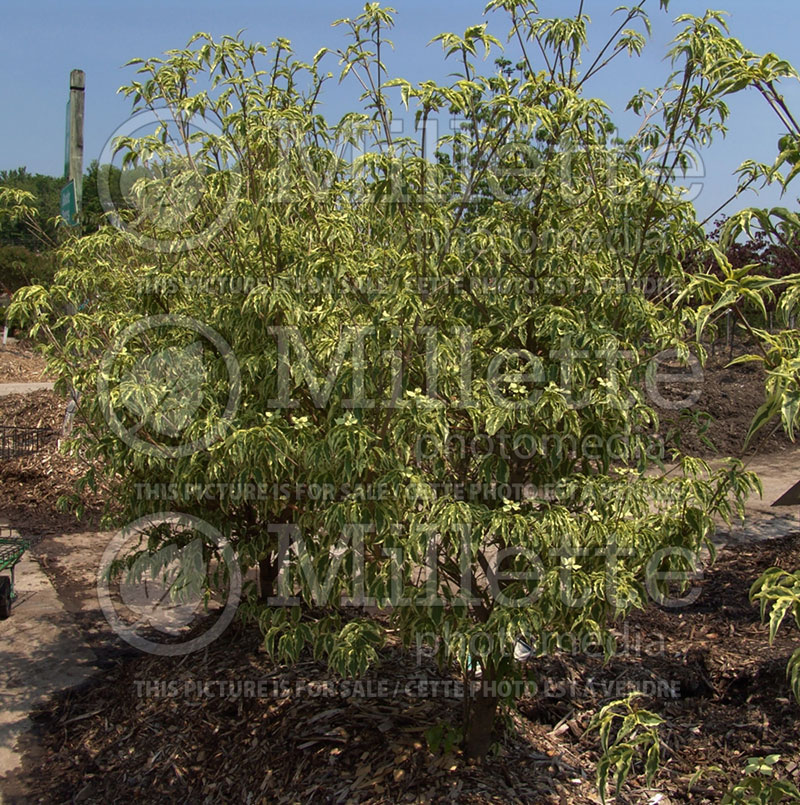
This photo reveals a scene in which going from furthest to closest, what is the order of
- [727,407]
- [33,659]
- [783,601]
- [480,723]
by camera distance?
1. [727,407]
2. [33,659]
3. [480,723]
4. [783,601]

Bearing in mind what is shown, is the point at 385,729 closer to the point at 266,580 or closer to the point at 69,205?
the point at 266,580

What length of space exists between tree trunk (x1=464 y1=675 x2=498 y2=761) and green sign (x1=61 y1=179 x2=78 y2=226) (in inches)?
156

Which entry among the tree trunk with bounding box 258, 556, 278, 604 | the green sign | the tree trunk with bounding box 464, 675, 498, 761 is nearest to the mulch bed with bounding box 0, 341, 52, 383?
the green sign

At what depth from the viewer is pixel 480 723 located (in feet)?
12.7

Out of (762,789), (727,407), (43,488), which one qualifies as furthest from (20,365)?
(762,789)

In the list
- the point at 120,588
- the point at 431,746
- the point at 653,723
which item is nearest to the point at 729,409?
the point at 120,588

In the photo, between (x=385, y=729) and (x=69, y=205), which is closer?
(x=385, y=729)
